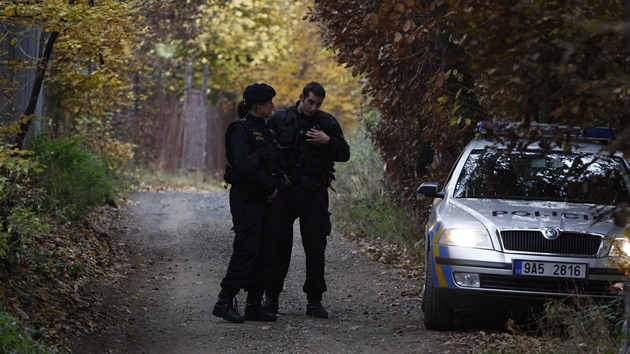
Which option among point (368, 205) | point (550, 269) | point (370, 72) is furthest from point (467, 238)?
point (368, 205)

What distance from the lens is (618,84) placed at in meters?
5.51

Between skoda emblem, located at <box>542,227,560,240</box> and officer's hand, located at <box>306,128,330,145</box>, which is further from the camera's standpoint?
officer's hand, located at <box>306,128,330,145</box>

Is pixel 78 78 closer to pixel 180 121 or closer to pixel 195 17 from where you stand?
pixel 195 17

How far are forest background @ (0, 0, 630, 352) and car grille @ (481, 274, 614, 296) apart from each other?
1.38 metres

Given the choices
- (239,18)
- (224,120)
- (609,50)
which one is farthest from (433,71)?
(224,120)

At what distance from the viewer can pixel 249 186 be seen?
899 cm

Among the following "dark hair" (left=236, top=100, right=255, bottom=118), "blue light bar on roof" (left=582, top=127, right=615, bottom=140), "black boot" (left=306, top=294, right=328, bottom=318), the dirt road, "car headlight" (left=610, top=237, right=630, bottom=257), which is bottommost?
the dirt road

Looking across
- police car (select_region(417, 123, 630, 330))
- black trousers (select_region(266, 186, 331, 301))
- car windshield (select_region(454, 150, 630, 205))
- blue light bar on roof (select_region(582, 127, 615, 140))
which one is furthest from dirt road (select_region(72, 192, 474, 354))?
blue light bar on roof (select_region(582, 127, 615, 140))

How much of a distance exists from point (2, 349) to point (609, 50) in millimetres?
4011

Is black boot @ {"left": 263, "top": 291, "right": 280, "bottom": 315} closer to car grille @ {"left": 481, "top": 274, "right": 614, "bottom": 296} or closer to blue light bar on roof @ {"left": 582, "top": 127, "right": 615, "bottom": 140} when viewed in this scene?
Answer: car grille @ {"left": 481, "top": 274, "right": 614, "bottom": 296}

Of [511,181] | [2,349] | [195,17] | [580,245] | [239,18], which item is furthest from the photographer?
[239,18]

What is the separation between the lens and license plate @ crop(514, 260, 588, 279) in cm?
790

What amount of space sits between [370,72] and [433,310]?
4.82 metres

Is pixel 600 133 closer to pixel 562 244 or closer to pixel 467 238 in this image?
pixel 562 244
